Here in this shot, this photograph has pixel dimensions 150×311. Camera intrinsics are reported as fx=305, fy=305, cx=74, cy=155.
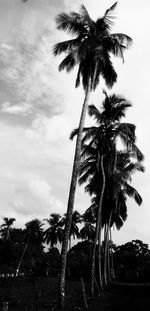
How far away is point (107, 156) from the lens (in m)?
28.0

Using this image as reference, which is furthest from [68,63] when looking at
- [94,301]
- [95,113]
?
[94,301]

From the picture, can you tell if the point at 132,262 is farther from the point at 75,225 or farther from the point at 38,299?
the point at 38,299

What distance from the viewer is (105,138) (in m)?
26.6

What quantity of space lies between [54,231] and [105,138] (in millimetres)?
51177

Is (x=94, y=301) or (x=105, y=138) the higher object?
(x=105, y=138)

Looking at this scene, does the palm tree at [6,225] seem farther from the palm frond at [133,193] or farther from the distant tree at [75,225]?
the palm frond at [133,193]

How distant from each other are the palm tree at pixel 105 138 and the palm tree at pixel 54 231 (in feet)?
152

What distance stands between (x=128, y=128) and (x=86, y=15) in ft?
30.2

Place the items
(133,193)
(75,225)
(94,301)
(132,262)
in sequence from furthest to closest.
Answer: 1. (75,225)
2. (132,262)
3. (133,193)
4. (94,301)

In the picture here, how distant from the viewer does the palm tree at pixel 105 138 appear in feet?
82.1

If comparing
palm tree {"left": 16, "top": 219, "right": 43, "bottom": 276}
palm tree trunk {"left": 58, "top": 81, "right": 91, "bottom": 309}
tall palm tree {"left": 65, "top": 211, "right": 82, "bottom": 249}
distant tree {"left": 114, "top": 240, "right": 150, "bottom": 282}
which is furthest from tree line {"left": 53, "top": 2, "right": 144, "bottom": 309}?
palm tree {"left": 16, "top": 219, "right": 43, "bottom": 276}

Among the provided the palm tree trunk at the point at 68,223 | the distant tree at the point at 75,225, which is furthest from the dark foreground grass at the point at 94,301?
the distant tree at the point at 75,225

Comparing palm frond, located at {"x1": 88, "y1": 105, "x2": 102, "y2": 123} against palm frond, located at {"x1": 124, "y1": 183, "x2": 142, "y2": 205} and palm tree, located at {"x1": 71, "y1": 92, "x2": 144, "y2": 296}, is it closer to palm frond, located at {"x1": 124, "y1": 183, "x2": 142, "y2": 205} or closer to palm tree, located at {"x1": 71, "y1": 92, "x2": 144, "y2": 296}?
palm tree, located at {"x1": 71, "y1": 92, "x2": 144, "y2": 296}

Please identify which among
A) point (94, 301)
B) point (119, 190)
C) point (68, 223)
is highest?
point (119, 190)
